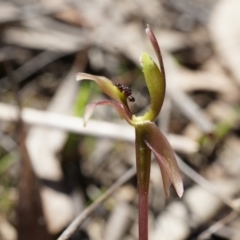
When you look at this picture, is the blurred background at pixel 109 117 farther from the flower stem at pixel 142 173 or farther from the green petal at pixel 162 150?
the green petal at pixel 162 150

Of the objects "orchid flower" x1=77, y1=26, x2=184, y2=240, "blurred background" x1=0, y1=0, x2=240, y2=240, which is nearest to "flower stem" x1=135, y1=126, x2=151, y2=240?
"orchid flower" x1=77, y1=26, x2=184, y2=240

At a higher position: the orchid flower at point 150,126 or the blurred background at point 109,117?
the orchid flower at point 150,126

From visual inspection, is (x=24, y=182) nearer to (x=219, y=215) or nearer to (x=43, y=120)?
(x=43, y=120)

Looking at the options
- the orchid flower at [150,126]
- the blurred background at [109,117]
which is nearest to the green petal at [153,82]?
the orchid flower at [150,126]

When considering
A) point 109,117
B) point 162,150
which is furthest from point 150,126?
point 109,117

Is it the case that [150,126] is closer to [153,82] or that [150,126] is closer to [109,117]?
[153,82]

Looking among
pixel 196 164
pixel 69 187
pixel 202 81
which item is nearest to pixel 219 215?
pixel 196 164

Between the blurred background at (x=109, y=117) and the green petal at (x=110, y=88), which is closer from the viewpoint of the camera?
the green petal at (x=110, y=88)
